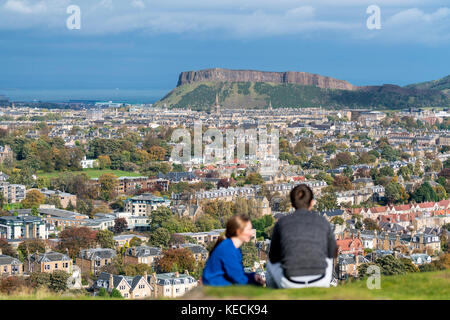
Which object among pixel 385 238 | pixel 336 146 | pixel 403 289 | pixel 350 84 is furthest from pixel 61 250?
pixel 350 84

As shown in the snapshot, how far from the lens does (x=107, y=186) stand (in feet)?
157

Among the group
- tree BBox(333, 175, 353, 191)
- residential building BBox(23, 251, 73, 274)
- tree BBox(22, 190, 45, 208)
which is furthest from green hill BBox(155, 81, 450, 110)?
residential building BBox(23, 251, 73, 274)

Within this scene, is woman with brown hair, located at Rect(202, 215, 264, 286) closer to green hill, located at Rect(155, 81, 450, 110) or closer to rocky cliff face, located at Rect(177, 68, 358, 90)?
green hill, located at Rect(155, 81, 450, 110)

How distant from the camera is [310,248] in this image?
7012mm

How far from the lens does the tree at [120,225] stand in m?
Answer: 36.2

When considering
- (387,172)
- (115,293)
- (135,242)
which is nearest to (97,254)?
(135,242)

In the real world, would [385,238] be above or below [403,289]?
below

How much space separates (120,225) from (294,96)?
121302 mm

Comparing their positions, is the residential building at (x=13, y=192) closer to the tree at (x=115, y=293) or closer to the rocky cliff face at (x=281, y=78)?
the tree at (x=115, y=293)

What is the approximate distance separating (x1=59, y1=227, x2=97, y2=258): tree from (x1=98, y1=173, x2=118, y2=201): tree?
14.3m

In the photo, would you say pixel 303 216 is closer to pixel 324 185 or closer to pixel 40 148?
pixel 324 185

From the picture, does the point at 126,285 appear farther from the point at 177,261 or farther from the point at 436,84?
the point at 436,84

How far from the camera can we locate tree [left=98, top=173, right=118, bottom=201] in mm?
47281
